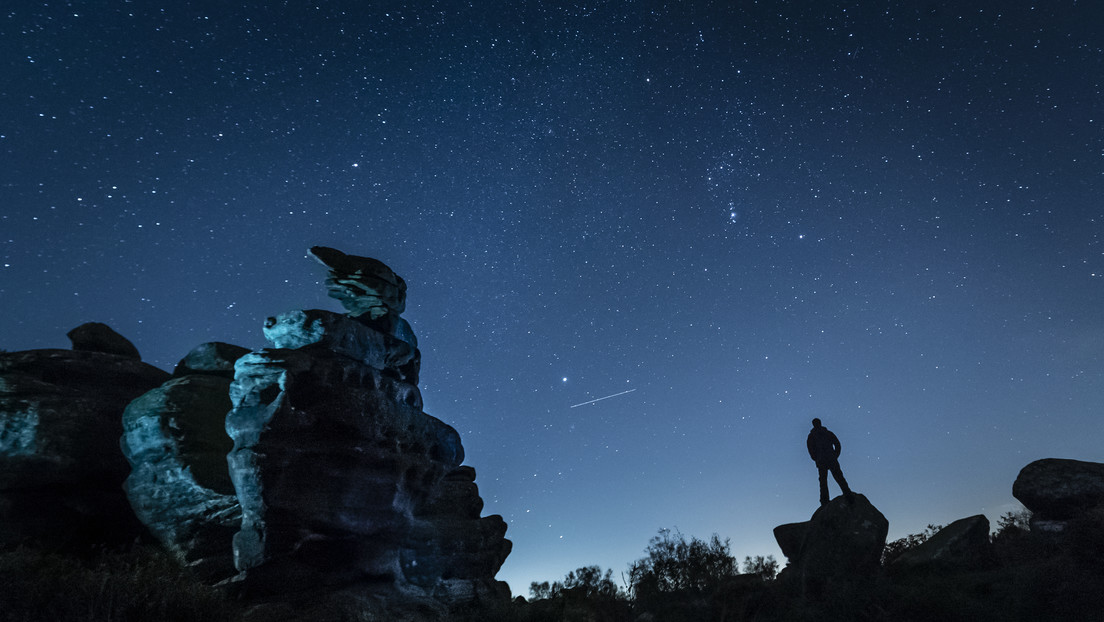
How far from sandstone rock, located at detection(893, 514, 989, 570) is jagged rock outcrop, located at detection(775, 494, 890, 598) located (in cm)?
109

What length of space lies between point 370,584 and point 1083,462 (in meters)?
22.8

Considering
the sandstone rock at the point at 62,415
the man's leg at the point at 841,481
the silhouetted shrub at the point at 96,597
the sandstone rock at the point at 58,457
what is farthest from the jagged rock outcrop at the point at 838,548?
the sandstone rock at the point at 62,415

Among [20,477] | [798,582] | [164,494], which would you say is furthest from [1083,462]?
[20,477]

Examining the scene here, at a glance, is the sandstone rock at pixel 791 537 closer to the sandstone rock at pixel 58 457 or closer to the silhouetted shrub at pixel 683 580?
the silhouetted shrub at pixel 683 580

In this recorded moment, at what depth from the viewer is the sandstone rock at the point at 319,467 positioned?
15.9 metres

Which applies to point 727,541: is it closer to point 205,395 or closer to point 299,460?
point 299,460

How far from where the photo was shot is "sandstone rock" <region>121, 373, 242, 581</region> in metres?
16.8

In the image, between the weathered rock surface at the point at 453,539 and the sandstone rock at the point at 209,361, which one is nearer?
the weathered rock surface at the point at 453,539

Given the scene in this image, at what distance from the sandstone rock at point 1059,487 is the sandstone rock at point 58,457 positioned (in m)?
28.8

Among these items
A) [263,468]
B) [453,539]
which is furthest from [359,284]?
[453,539]

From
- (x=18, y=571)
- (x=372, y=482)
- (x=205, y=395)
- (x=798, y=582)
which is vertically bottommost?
(x=798, y=582)

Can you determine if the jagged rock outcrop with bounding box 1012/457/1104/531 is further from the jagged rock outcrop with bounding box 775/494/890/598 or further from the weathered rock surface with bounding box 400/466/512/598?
the weathered rock surface with bounding box 400/466/512/598

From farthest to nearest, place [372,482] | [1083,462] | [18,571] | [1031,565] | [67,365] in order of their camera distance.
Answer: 1. [67,365]
2. [372,482]
3. [1083,462]
4. [1031,565]
5. [18,571]

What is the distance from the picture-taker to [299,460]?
16.8m
